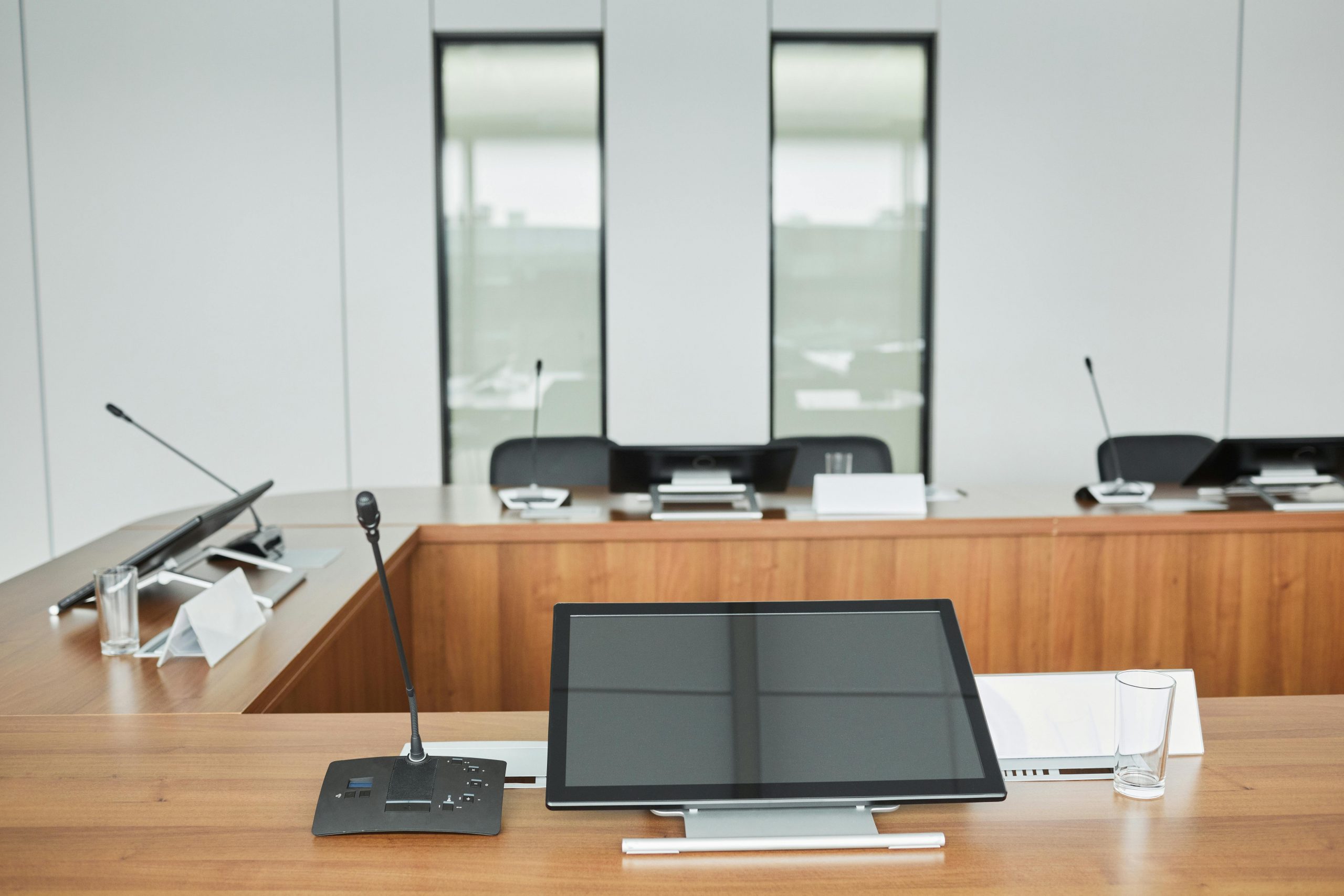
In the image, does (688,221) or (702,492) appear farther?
(688,221)

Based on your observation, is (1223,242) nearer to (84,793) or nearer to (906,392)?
(906,392)

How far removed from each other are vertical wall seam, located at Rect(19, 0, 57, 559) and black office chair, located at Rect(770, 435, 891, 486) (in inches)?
145

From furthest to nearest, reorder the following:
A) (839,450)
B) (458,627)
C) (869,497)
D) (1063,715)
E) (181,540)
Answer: (839,450) < (869,497) < (458,627) < (181,540) < (1063,715)

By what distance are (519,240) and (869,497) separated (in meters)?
2.74

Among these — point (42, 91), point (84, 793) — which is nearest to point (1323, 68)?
point (84, 793)

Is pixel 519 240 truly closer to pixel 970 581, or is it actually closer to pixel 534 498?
pixel 534 498

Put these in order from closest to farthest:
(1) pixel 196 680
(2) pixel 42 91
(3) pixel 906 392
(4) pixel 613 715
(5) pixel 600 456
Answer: (4) pixel 613 715 → (1) pixel 196 680 → (5) pixel 600 456 → (2) pixel 42 91 → (3) pixel 906 392

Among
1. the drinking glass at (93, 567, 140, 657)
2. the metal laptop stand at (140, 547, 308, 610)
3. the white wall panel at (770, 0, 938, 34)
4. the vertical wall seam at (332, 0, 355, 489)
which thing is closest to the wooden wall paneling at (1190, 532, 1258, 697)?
the metal laptop stand at (140, 547, 308, 610)

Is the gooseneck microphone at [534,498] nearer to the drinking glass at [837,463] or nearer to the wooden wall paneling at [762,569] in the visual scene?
the wooden wall paneling at [762,569]

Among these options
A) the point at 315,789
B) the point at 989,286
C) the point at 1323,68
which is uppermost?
the point at 1323,68

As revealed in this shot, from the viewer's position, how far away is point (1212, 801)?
113 cm

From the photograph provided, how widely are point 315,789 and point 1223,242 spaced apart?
5.22 metres

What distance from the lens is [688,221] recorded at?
484 centimetres

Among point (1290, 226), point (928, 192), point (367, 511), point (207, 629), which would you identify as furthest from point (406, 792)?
point (1290, 226)
